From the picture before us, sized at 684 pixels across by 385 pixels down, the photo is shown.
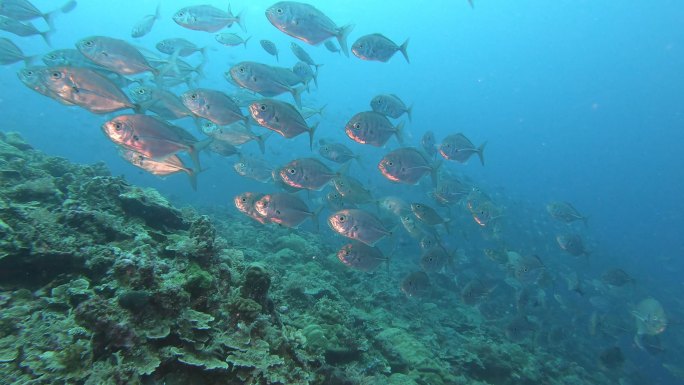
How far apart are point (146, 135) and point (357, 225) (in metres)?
3.84

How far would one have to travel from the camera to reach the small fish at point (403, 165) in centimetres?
735

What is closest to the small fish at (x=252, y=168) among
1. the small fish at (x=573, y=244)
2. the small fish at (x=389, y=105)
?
the small fish at (x=389, y=105)

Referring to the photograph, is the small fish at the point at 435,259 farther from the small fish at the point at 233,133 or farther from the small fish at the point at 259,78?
the small fish at the point at 233,133

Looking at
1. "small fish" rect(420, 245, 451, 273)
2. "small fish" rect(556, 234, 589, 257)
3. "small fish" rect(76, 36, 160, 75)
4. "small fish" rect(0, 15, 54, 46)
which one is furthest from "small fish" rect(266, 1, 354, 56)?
"small fish" rect(556, 234, 589, 257)

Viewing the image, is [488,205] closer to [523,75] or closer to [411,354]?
[411,354]

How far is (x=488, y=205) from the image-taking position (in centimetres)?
1046

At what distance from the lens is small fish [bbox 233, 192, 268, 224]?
246 inches

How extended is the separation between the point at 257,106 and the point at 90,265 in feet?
12.2

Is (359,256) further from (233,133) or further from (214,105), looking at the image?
(233,133)

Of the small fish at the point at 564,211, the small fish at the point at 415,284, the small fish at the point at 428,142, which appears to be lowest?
the small fish at the point at 415,284

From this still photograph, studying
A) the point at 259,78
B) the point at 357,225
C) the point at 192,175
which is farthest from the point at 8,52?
the point at 357,225

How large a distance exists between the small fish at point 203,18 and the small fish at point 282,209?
5054 millimetres

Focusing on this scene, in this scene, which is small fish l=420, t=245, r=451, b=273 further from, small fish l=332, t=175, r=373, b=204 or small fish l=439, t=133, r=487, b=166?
small fish l=439, t=133, r=487, b=166

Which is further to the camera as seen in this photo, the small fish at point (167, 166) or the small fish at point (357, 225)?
the small fish at point (357, 225)
